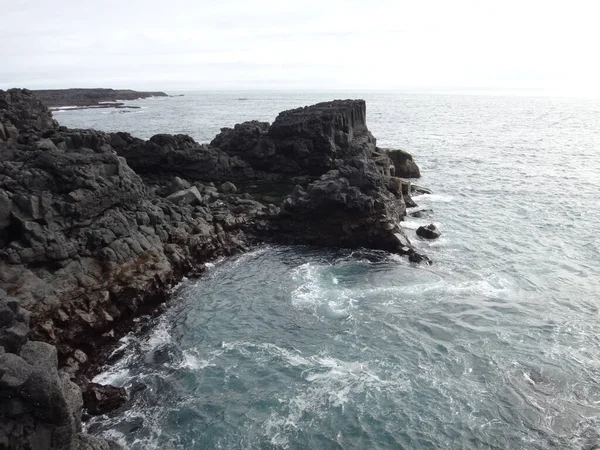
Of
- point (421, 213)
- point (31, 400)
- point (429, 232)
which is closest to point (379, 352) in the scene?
point (31, 400)

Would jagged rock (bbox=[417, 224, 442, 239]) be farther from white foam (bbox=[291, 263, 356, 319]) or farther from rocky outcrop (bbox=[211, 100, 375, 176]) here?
rocky outcrop (bbox=[211, 100, 375, 176])

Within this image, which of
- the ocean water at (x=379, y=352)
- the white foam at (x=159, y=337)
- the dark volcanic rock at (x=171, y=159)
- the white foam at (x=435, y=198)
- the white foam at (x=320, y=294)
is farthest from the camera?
the white foam at (x=435, y=198)

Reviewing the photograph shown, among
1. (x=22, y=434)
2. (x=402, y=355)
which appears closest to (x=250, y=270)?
(x=402, y=355)

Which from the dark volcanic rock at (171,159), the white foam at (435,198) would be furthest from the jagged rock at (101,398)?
the white foam at (435,198)

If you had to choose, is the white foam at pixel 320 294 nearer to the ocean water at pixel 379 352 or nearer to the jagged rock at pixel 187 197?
the ocean water at pixel 379 352

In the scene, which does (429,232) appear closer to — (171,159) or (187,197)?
(187,197)

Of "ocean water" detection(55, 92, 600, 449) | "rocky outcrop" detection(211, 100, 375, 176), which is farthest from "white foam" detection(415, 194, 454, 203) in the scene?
"ocean water" detection(55, 92, 600, 449)
